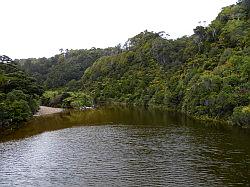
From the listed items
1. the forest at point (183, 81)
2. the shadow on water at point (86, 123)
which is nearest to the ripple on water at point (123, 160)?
the shadow on water at point (86, 123)

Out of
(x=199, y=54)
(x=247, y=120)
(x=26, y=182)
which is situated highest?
(x=199, y=54)

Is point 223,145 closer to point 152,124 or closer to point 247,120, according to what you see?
point 247,120

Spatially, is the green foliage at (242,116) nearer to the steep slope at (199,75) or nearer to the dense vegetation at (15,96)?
the steep slope at (199,75)

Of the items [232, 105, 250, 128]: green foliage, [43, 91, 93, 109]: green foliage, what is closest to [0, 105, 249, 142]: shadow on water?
[232, 105, 250, 128]: green foliage

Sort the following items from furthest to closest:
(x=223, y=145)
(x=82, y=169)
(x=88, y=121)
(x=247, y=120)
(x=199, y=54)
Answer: (x=199, y=54)
(x=88, y=121)
(x=247, y=120)
(x=223, y=145)
(x=82, y=169)

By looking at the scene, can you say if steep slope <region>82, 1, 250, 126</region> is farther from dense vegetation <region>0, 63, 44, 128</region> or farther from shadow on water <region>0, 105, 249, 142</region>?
dense vegetation <region>0, 63, 44, 128</region>

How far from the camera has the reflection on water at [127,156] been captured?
48.1m

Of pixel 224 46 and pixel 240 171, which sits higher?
pixel 224 46

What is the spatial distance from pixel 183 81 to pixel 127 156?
77.4m

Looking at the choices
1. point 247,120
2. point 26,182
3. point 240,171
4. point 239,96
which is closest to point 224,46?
point 239,96

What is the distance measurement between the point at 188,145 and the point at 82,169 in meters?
A: 21.4

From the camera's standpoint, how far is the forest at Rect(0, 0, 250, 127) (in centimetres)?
9469

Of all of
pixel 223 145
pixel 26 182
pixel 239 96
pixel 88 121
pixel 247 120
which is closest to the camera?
pixel 26 182

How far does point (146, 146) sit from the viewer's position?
2621 inches
